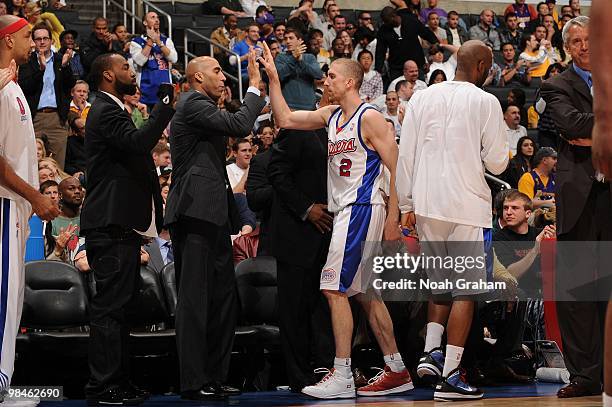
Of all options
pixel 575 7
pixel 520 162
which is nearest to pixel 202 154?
pixel 520 162

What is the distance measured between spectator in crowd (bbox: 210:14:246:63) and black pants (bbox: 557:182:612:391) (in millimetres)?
9688

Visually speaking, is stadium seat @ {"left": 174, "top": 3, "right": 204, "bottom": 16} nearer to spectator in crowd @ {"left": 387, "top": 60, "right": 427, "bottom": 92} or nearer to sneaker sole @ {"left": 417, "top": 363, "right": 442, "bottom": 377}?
spectator in crowd @ {"left": 387, "top": 60, "right": 427, "bottom": 92}

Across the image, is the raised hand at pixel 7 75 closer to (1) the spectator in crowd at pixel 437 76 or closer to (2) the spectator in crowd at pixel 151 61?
(2) the spectator in crowd at pixel 151 61

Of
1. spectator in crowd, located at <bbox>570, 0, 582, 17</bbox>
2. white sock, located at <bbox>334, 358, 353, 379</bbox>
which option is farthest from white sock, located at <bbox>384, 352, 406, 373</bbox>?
spectator in crowd, located at <bbox>570, 0, 582, 17</bbox>

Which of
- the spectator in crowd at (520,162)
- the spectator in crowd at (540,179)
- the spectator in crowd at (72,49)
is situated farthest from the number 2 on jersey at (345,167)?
the spectator in crowd at (72,49)

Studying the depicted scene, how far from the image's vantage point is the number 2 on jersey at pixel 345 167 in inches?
263

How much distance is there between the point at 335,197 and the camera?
6.73 m

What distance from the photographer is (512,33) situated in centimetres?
1911

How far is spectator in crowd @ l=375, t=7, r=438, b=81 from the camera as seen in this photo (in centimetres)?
1605

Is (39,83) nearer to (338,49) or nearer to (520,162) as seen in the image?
(338,49)

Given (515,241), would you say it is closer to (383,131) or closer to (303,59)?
(383,131)

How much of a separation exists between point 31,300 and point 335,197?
7.20 feet

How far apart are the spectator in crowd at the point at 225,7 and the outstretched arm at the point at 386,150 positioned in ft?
35.7

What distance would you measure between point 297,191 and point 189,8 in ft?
37.3
